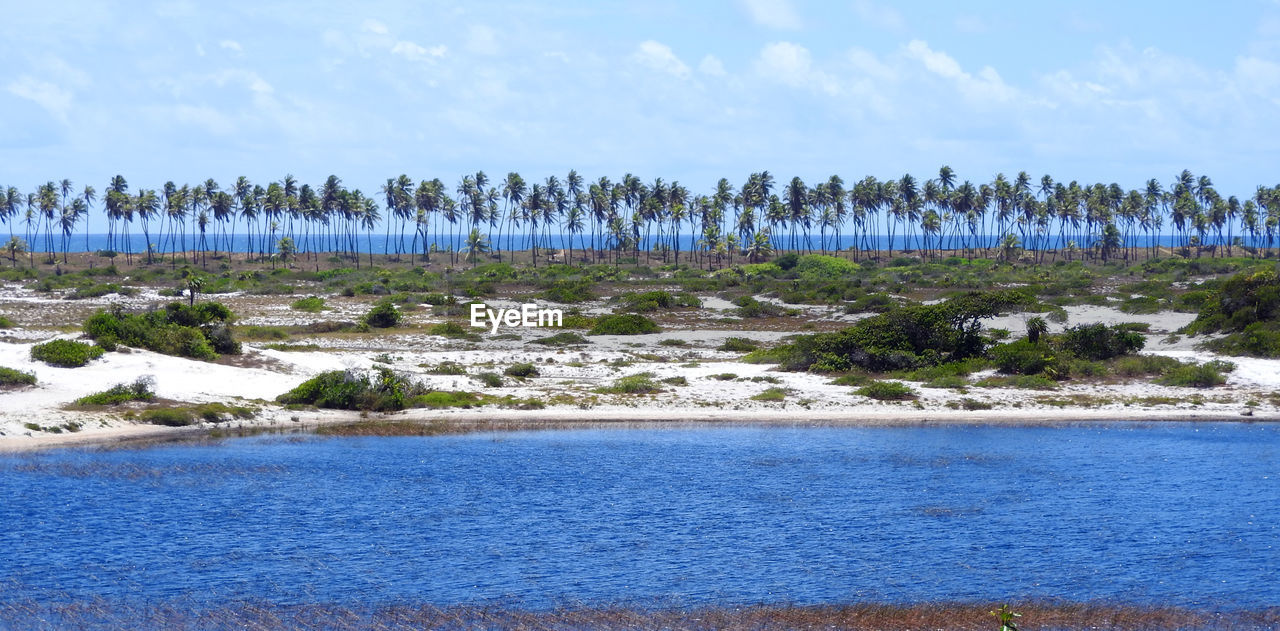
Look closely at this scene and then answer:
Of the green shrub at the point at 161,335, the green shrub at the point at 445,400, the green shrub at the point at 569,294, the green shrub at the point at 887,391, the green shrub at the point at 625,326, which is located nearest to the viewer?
the green shrub at the point at 445,400

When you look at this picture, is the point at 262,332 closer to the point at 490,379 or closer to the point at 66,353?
the point at 66,353

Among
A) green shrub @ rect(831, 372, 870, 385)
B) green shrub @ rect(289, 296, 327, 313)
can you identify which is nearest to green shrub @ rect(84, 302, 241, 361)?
green shrub @ rect(831, 372, 870, 385)

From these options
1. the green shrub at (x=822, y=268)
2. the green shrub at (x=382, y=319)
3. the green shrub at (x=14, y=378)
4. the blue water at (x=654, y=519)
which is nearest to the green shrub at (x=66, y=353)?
the green shrub at (x=14, y=378)

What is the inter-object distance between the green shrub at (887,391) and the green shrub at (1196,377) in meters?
10.3

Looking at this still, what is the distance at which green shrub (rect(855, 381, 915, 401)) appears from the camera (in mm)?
39500

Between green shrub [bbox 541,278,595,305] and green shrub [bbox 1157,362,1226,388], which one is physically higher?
green shrub [bbox 541,278,595,305]

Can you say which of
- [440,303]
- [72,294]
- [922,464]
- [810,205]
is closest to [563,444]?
[922,464]

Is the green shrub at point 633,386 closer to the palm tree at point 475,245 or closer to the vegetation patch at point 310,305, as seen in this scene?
the vegetation patch at point 310,305

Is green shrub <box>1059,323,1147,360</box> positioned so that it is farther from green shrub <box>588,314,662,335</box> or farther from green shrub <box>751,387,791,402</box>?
green shrub <box>588,314,662,335</box>

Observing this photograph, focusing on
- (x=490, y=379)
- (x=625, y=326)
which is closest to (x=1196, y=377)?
(x=490, y=379)

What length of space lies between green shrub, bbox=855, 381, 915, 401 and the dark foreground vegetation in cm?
2115

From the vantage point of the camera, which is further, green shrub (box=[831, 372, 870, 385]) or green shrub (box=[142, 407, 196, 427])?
green shrub (box=[831, 372, 870, 385])

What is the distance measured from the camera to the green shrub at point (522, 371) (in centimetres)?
4459

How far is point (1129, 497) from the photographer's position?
26.0 m
